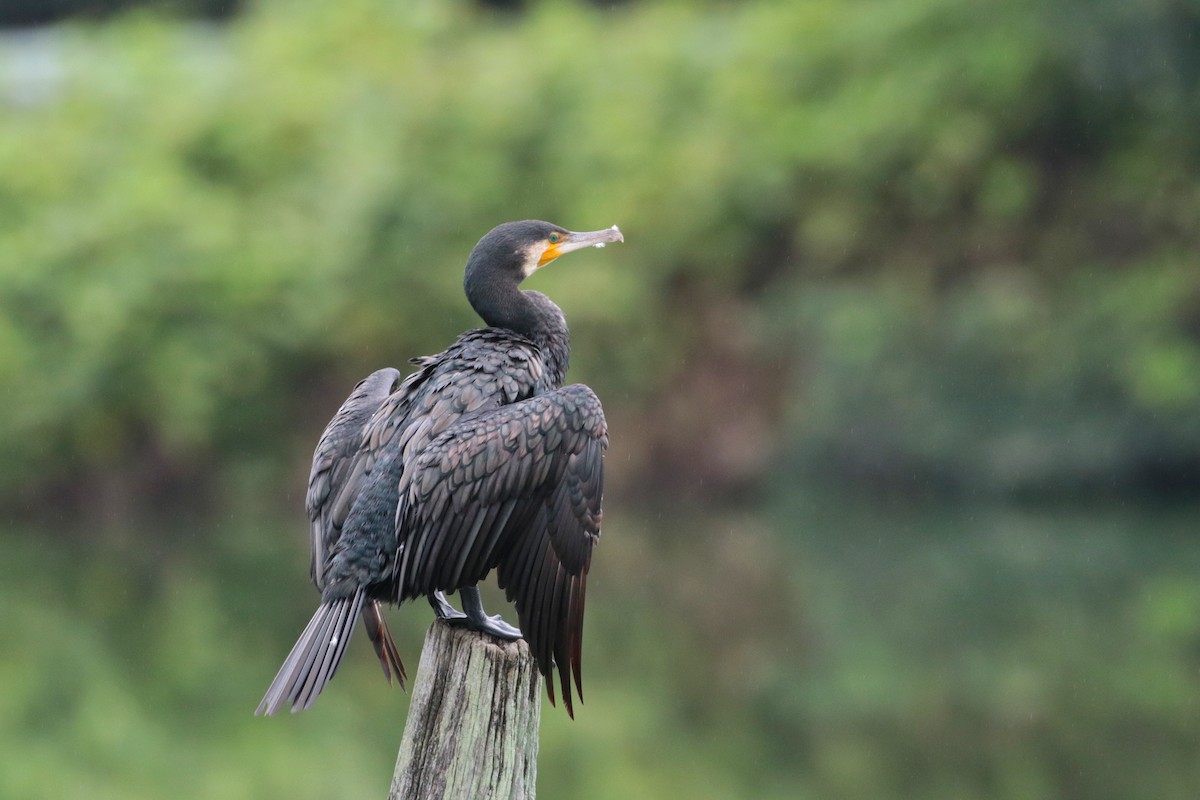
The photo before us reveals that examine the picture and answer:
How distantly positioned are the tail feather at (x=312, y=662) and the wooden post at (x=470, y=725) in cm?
26

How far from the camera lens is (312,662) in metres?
3.74

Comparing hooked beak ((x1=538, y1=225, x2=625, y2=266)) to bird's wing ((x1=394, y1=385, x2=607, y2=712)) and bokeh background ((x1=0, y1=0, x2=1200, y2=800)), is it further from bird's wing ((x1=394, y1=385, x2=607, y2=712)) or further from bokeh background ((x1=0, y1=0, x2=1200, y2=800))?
bokeh background ((x1=0, y1=0, x2=1200, y2=800))

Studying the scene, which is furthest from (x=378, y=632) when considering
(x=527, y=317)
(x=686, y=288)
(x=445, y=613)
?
(x=686, y=288)

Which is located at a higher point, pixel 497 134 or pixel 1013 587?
pixel 497 134

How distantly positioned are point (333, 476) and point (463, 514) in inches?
24.8

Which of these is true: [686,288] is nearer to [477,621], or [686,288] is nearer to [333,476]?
[333,476]

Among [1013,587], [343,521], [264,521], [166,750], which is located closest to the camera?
[343,521]

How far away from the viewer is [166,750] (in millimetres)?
10578

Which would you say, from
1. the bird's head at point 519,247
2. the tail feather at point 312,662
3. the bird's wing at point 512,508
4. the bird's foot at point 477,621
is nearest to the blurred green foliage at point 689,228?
the bird's head at point 519,247

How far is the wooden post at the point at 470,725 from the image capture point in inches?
135

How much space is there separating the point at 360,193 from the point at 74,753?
11.8m

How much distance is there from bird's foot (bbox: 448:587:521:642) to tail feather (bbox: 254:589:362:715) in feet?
0.91

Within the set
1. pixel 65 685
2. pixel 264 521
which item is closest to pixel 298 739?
pixel 65 685

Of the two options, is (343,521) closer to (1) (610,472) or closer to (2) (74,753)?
(2) (74,753)
